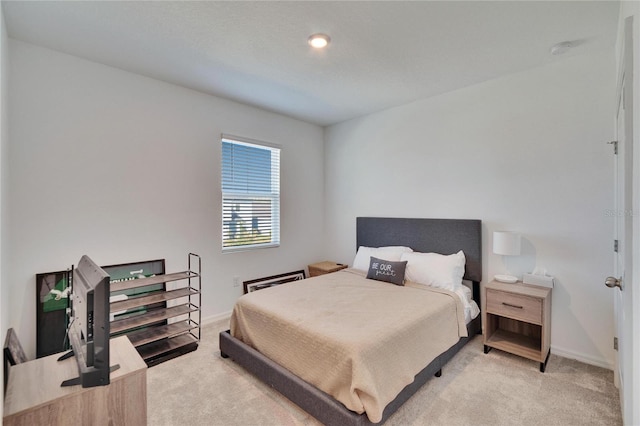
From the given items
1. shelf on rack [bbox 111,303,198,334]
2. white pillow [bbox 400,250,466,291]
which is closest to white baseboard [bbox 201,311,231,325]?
shelf on rack [bbox 111,303,198,334]

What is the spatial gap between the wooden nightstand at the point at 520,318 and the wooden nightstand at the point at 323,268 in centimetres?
209

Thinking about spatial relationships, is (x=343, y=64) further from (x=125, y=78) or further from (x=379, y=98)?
(x=125, y=78)

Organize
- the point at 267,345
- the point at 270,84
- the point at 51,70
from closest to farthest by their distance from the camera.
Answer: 1. the point at 267,345
2. the point at 51,70
3. the point at 270,84

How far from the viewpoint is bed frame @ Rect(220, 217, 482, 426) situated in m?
1.79

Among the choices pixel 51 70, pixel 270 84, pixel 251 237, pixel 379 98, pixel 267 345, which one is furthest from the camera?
pixel 251 237

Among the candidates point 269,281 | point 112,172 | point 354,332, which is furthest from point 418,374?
point 112,172

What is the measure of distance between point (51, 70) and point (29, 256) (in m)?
1.60

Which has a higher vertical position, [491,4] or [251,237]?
[491,4]

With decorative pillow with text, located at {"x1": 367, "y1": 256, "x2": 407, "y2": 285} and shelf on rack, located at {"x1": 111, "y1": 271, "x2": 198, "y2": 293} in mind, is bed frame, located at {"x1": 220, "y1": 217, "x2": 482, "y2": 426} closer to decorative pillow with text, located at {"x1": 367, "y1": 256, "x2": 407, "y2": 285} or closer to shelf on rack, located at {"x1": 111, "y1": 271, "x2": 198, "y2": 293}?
decorative pillow with text, located at {"x1": 367, "y1": 256, "x2": 407, "y2": 285}

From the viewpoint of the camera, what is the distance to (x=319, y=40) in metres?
2.29

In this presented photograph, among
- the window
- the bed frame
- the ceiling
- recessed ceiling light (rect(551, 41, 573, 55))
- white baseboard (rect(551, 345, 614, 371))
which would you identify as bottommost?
white baseboard (rect(551, 345, 614, 371))

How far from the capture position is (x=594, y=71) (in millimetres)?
2518

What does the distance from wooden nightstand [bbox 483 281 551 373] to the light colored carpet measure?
0.12 metres

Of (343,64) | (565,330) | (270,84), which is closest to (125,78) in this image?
(270,84)
